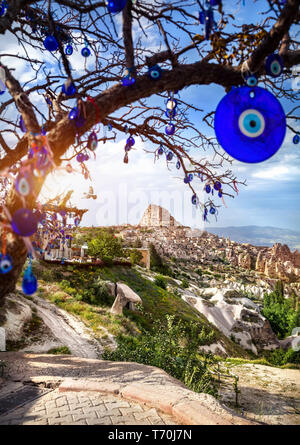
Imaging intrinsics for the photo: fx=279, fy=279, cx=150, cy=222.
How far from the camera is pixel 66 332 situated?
10.6m

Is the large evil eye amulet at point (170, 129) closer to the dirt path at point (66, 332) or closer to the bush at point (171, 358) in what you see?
the bush at point (171, 358)

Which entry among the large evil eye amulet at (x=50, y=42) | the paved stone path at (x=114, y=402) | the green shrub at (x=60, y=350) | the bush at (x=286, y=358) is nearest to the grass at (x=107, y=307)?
the green shrub at (x=60, y=350)

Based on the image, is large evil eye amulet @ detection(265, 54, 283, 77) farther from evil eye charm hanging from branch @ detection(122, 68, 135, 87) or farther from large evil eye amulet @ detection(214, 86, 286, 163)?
evil eye charm hanging from branch @ detection(122, 68, 135, 87)

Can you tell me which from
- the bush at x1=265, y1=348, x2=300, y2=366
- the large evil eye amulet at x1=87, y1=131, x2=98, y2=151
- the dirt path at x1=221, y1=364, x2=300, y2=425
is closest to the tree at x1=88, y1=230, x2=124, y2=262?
the dirt path at x1=221, y1=364, x2=300, y2=425

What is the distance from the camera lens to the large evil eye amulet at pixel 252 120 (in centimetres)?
231

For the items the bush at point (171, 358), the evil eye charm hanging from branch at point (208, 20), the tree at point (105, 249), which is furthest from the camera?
the tree at point (105, 249)

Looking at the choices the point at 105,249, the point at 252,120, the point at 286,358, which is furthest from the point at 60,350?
the point at 286,358

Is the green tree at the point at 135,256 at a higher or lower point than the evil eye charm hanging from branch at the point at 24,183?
lower

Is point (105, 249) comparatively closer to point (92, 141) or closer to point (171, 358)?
point (171, 358)

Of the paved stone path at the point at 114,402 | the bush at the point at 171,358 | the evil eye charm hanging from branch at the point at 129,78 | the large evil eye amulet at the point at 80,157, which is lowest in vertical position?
the bush at the point at 171,358

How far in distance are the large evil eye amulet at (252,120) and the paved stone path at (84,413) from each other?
3.18 meters

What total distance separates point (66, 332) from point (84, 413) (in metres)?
7.65

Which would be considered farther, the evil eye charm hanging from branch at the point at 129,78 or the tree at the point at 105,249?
the tree at the point at 105,249
